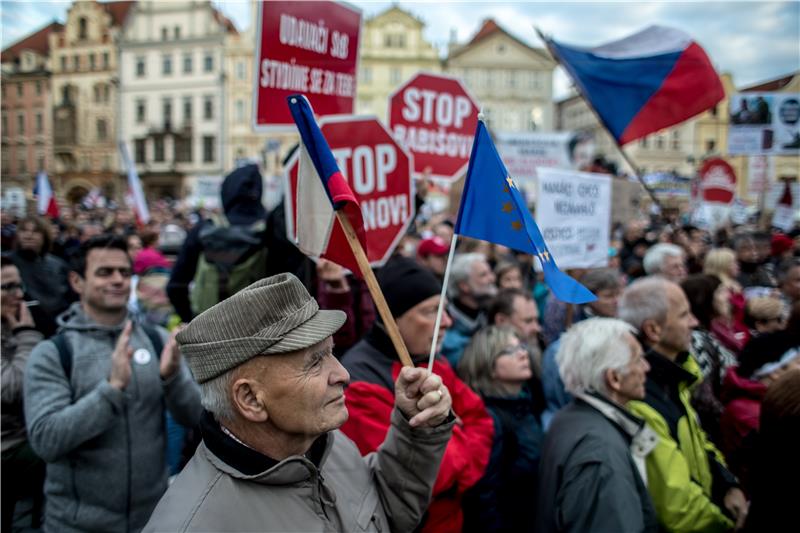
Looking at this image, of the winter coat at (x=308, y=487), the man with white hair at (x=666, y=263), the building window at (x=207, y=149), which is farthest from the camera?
the building window at (x=207, y=149)

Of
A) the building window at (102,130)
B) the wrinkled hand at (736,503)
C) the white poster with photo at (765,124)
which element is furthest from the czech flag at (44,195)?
the building window at (102,130)

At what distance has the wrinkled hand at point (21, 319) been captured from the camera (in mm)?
3064

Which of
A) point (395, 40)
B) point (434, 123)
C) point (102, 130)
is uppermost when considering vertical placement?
point (395, 40)

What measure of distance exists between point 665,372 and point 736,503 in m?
0.72

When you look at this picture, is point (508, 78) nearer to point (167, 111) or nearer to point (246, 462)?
point (167, 111)

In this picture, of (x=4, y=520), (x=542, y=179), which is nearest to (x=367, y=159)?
(x=542, y=179)

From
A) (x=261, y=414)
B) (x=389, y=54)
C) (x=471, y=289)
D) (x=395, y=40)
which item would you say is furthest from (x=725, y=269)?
(x=395, y=40)

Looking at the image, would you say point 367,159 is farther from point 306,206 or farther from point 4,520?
point 4,520

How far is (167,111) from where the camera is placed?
54062 mm

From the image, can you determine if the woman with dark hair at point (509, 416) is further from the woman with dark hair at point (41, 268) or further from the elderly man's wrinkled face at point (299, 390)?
the woman with dark hair at point (41, 268)

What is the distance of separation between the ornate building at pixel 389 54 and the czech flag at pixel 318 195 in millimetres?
50339

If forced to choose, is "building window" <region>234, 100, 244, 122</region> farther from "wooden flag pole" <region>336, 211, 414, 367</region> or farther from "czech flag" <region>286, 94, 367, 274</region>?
"wooden flag pole" <region>336, 211, 414, 367</region>

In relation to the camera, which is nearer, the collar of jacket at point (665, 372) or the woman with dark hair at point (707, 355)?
the collar of jacket at point (665, 372)

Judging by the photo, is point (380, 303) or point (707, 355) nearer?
point (380, 303)
